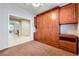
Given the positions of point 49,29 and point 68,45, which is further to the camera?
point 49,29

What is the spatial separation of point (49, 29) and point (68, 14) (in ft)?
3.42

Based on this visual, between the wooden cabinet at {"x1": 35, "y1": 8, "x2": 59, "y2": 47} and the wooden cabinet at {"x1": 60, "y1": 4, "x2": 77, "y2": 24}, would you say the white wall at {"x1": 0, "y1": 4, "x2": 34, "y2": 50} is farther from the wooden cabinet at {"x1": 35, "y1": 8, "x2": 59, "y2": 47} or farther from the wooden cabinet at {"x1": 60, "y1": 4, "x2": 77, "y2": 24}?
the wooden cabinet at {"x1": 60, "y1": 4, "x2": 77, "y2": 24}

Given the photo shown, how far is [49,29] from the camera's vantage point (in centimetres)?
389

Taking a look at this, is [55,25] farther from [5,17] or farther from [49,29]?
[5,17]

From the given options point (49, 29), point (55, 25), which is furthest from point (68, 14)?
point (49, 29)

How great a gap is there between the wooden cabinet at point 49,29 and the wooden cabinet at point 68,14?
0.85 feet

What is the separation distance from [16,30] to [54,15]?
6.66 feet

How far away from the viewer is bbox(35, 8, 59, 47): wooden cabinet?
144 inches

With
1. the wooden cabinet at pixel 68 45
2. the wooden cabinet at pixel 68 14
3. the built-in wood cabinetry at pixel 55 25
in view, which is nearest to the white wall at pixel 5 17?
the built-in wood cabinetry at pixel 55 25

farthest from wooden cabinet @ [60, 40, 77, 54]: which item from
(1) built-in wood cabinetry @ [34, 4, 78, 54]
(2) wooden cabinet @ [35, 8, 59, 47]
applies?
(2) wooden cabinet @ [35, 8, 59, 47]

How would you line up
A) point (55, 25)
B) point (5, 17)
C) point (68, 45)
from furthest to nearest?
point (55, 25)
point (68, 45)
point (5, 17)

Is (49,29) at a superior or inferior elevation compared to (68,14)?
inferior

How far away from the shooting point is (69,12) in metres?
3.17

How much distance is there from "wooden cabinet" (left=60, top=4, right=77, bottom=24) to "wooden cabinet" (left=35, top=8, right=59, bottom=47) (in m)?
0.26
